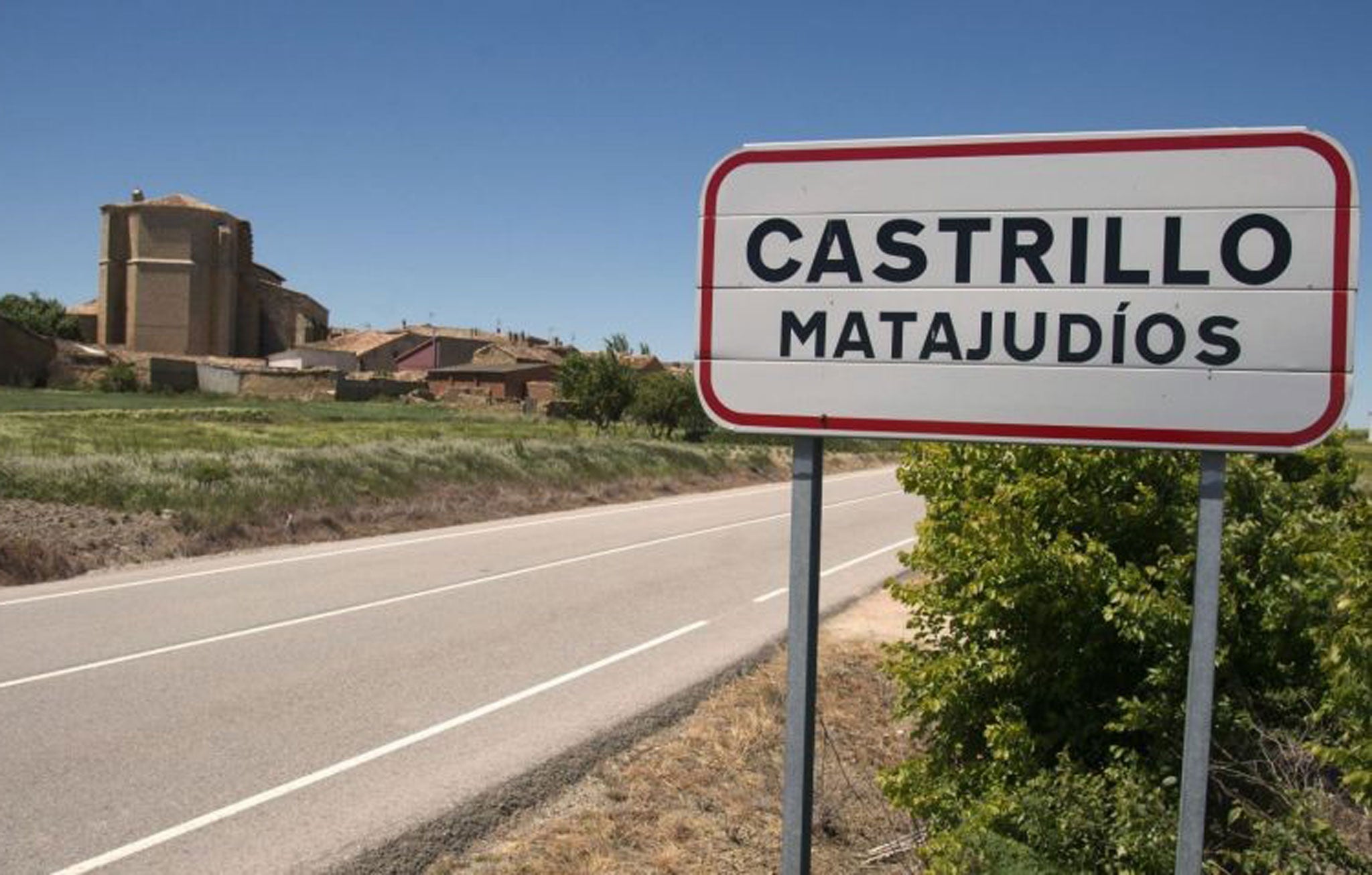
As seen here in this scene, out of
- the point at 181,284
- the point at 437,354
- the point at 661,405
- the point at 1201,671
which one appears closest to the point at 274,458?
the point at 1201,671

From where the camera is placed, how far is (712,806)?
18.8 feet

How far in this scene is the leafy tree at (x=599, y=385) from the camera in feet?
156

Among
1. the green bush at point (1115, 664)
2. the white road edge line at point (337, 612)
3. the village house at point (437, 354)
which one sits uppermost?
the village house at point (437, 354)

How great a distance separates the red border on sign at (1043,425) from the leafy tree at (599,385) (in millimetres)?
45007

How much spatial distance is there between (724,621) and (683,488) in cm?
2083

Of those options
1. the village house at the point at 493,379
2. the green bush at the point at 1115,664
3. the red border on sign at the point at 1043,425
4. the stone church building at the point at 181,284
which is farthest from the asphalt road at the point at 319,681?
the stone church building at the point at 181,284

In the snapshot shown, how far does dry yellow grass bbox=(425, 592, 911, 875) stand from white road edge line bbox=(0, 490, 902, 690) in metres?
4.38

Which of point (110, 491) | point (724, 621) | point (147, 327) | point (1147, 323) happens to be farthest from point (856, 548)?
point (147, 327)

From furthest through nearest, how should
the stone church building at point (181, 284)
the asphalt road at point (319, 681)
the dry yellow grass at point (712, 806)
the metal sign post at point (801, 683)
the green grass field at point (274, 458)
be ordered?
the stone church building at point (181, 284) → the green grass field at point (274, 458) → the asphalt road at point (319, 681) → the dry yellow grass at point (712, 806) → the metal sign post at point (801, 683)

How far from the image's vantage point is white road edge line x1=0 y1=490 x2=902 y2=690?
816cm

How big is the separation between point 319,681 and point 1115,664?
5.81 m

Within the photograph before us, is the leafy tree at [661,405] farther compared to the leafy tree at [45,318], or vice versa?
the leafy tree at [45,318]

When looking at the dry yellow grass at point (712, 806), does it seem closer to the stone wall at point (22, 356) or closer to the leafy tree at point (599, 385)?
the leafy tree at point (599, 385)

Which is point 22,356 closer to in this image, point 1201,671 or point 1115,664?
point 1115,664
